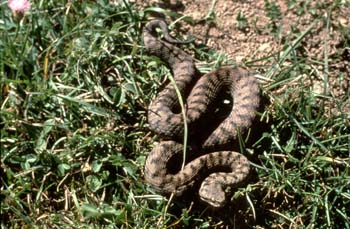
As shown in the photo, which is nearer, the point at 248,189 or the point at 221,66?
the point at 248,189

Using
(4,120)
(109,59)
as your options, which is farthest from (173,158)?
(4,120)

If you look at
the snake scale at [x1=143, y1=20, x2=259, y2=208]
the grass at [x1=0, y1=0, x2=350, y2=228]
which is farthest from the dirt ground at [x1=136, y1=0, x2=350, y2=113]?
the snake scale at [x1=143, y1=20, x2=259, y2=208]

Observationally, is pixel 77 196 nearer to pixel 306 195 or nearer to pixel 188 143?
pixel 188 143

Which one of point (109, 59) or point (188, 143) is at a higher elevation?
point (109, 59)

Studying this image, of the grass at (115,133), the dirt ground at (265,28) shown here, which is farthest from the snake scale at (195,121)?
the dirt ground at (265,28)

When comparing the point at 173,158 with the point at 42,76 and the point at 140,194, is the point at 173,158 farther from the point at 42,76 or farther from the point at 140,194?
the point at 42,76

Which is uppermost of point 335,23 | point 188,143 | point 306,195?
point 335,23
